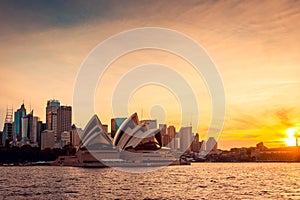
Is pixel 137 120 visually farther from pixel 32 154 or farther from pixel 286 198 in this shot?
pixel 286 198

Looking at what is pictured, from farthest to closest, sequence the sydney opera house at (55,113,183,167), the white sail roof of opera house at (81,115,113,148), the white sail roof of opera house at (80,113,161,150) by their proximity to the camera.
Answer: the white sail roof of opera house at (81,115,113,148) → the white sail roof of opera house at (80,113,161,150) → the sydney opera house at (55,113,183,167)

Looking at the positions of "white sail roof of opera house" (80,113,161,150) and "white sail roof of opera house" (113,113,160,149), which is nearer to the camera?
"white sail roof of opera house" (80,113,161,150)

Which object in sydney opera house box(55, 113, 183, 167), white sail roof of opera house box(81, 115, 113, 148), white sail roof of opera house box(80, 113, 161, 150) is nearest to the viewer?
sydney opera house box(55, 113, 183, 167)

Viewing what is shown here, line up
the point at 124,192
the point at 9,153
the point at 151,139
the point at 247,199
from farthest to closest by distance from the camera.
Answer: the point at 9,153 < the point at 151,139 < the point at 124,192 < the point at 247,199

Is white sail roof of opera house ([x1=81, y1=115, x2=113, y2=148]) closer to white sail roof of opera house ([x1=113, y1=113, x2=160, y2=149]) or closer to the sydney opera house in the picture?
the sydney opera house

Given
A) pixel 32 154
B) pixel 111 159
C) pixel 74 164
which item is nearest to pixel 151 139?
pixel 111 159

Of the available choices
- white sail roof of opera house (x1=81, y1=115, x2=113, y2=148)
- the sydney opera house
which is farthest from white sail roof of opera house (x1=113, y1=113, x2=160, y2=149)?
white sail roof of opera house (x1=81, y1=115, x2=113, y2=148)

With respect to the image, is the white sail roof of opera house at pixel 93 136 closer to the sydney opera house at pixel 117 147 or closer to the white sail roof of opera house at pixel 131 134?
the sydney opera house at pixel 117 147

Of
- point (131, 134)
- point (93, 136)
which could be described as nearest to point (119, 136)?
point (131, 134)

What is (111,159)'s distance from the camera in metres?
110

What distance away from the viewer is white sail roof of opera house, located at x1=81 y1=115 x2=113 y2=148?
112 metres

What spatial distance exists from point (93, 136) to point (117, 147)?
7.59 m

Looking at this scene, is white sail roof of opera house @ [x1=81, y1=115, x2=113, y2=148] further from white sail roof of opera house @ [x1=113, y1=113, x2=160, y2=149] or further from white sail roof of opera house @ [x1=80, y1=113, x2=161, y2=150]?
white sail roof of opera house @ [x1=113, y1=113, x2=160, y2=149]

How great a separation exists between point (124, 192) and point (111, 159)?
7758cm
